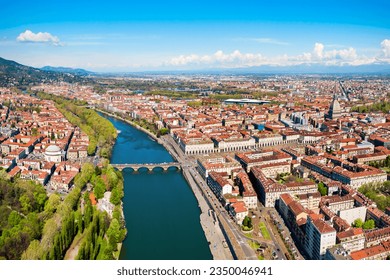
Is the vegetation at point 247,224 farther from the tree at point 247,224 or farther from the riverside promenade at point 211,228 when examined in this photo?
the riverside promenade at point 211,228

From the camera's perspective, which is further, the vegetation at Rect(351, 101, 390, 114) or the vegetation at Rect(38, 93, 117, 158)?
the vegetation at Rect(351, 101, 390, 114)

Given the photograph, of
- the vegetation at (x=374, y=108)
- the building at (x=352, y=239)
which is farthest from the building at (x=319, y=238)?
the vegetation at (x=374, y=108)

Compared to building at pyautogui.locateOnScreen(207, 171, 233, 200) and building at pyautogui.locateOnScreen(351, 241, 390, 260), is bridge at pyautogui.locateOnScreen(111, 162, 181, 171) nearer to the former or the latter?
building at pyautogui.locateOnScreen(207, 171, 233, 200)

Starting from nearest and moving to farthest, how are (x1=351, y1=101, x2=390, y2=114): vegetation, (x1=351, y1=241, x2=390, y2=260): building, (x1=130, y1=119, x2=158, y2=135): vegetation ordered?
(x1=351, y1=241, x2=390, y2=260): building < (x1=130, y1=119, x2=158, y2=135): vegetation < (x1=351, y1=101, x2=390, y2=114): vegetation

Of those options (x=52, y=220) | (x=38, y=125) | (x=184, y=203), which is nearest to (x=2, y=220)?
(x=52, y=220)

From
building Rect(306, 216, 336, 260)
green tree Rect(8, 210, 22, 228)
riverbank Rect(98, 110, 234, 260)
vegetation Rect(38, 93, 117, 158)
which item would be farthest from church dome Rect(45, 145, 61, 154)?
building Rect(306, 216, 336, 260)
